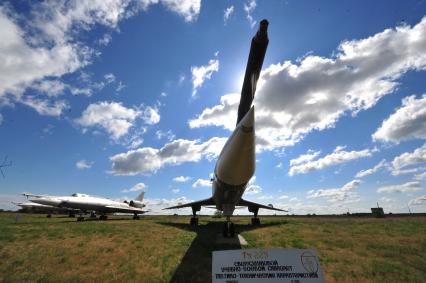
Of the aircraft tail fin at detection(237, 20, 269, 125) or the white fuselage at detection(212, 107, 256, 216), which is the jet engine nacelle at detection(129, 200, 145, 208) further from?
the white fuselage at detection(212, 107, 256, 216)

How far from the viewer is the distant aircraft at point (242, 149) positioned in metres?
7.82

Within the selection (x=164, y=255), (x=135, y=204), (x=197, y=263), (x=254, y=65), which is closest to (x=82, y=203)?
(x=135, y=204)

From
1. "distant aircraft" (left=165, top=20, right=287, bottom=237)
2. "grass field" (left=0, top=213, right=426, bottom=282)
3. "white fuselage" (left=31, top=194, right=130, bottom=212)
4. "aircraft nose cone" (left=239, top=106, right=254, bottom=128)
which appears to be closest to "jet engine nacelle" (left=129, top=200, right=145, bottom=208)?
"white fuselage" (left=31, top=194, right=130, bottom=212)

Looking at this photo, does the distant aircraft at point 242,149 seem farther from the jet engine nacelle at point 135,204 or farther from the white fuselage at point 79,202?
the jet engine nacelle at point 135,204

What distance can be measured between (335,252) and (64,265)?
14.3 m

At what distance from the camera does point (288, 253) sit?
6164 millimetres

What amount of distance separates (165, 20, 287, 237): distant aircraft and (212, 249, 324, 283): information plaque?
3318 millimetres

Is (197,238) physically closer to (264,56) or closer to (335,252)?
(335,252)

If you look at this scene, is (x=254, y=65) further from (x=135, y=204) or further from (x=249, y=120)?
(x=135, y=204)

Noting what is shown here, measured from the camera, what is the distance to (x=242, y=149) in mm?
8156

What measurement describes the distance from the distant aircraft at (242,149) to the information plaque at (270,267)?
131 inches

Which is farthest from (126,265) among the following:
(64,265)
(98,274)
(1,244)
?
(1,244)

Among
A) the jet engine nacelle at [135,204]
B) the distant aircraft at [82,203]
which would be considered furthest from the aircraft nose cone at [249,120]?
the jet engine nacelle at [135,204]

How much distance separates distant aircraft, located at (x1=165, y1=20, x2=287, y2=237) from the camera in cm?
782
